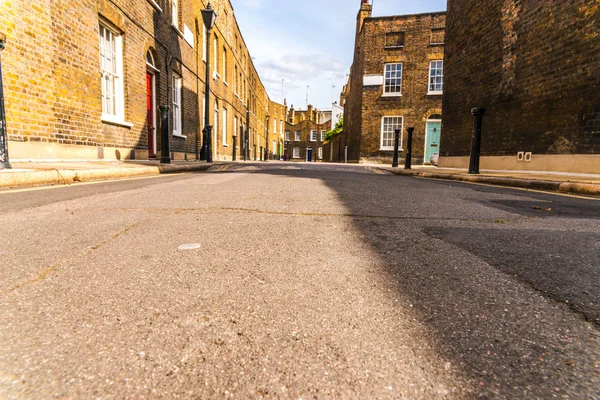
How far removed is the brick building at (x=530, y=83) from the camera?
6680 mm

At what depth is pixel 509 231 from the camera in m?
2.15

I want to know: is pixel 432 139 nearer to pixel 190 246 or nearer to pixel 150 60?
pixel 150 60

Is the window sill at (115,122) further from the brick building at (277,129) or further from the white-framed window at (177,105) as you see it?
the brick building at (277,129)

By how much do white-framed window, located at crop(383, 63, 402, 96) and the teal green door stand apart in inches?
107

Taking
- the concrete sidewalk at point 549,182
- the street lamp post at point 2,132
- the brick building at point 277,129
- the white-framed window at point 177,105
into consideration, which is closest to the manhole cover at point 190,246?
the street lamp post at point 2,132

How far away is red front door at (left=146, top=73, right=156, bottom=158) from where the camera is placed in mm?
10305

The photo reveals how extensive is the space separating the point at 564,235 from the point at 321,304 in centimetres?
187

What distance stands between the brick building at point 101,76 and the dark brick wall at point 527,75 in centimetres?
987

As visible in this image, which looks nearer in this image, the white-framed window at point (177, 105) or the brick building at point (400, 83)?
the white-framed window at point (177, 105)

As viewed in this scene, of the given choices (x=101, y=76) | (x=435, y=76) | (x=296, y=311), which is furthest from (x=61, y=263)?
(x=435, y=76)

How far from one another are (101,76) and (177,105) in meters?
4.32

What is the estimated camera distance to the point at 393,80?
797 inches

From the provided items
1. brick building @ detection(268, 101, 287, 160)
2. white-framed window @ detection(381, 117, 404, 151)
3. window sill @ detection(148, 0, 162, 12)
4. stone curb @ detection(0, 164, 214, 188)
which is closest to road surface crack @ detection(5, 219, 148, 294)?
stone curb @ detection(0, 164, 214, 188)

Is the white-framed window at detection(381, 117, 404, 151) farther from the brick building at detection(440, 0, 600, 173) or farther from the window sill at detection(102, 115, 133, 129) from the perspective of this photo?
the window sill at detection(102, 115, 133, 129)
